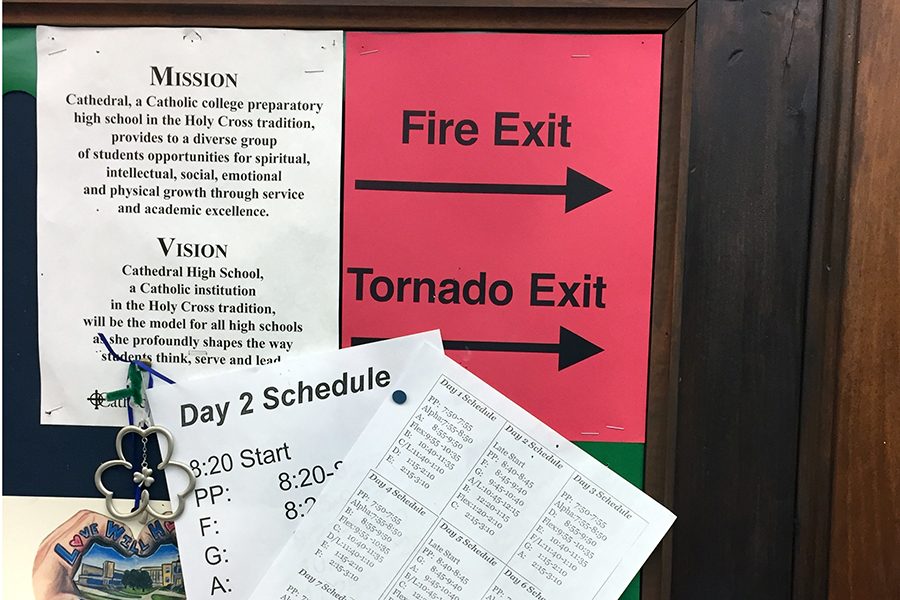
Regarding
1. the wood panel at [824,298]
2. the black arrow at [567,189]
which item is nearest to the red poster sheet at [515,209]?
the black arrow at [567,189]

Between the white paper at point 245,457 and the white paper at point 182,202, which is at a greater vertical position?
the white paper at point 182,202

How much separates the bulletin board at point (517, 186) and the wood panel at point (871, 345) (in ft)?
0.47

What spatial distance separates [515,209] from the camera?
0.58 metres

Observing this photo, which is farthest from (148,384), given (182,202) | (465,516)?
(465,516)

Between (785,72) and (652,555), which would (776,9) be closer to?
(785,72)

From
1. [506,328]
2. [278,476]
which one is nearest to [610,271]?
[506,328]

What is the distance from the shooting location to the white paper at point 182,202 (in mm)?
581

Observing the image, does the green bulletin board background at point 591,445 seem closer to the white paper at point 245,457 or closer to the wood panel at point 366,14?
the wood panel at point 366,14

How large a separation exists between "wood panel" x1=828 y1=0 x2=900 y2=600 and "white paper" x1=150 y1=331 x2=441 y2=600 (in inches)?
16.0

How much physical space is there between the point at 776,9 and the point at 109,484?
72 cm

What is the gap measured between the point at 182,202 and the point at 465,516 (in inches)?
15.0

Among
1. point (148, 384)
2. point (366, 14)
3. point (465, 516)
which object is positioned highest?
point (366, 14)

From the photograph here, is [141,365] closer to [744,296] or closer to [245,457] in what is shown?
[245,457]

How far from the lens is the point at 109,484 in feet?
1.98
